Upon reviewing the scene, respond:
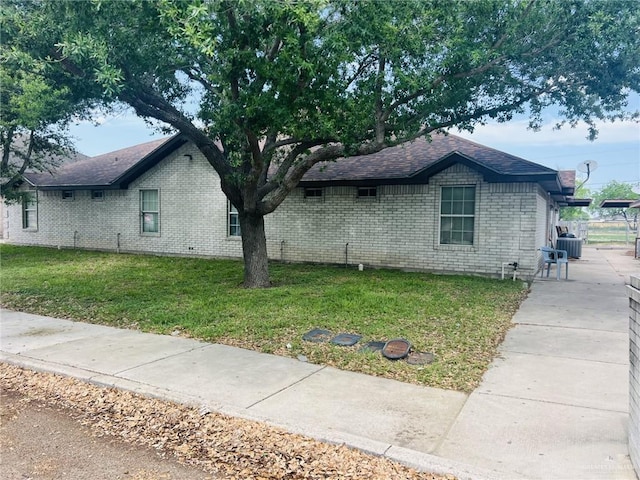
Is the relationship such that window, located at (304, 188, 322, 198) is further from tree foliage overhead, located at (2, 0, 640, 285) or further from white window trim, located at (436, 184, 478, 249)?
tree foliage overhead, located at (2, 0, 640, 285)

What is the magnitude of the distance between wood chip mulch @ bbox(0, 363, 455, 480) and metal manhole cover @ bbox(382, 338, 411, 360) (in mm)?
2256

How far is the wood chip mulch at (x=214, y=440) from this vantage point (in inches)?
133

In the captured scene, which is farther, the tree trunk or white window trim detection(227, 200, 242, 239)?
white window trim detection(227, 200, 242, 239)

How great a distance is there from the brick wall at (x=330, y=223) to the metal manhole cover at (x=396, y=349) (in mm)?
7418

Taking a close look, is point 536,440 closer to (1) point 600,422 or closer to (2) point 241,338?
(1) point 600,422

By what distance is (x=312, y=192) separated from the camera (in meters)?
15.3

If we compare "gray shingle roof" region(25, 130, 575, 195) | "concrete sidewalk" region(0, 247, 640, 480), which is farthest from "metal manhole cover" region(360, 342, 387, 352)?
"gray shingle roof" region(25, 130, 575, 195)

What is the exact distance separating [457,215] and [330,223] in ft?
13.1

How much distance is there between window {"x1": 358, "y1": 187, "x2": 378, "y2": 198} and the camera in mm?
14287

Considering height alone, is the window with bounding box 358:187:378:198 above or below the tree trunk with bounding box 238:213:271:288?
above

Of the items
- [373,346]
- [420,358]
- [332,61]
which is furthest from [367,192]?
[420,358]

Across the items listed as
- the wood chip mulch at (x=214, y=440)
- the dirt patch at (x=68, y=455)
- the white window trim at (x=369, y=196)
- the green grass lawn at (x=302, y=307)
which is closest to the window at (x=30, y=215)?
the green grass lawn at (x=302, y=307)

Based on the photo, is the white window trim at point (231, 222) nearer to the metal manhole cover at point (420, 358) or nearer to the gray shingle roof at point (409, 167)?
the gray shingle roof at point (409, 167)

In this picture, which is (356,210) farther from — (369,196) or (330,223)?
(330,223)
